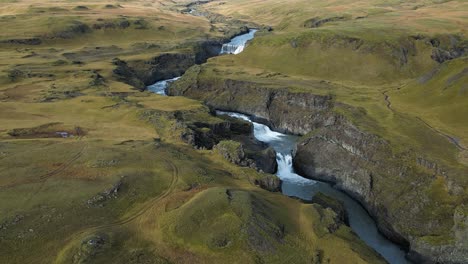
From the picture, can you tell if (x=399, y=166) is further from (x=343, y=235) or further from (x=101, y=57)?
(x=101, y=57)

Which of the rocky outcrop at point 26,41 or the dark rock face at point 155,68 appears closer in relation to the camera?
the dark rock face at point 155,68

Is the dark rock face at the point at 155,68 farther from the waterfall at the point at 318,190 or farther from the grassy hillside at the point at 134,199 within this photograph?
the waterfall at the point at 318,190

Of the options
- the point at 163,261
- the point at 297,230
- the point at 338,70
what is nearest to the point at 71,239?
the point at 163,261

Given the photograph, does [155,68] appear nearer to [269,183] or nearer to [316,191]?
[316,191]

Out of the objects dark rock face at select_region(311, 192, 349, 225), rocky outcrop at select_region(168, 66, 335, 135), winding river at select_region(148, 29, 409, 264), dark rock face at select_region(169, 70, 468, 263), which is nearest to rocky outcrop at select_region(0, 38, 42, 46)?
rocky outcrop at select_region(168, 66, 335, 135)

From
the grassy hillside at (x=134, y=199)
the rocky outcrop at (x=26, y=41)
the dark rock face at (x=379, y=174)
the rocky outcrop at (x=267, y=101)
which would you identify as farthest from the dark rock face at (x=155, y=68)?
the dark rock face at (x=379, y=174)

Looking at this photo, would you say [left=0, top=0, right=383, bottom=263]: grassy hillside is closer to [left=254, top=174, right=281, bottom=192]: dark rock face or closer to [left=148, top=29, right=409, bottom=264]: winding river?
[left=254, top=174, right=281, bottom=192]: dark rock face
